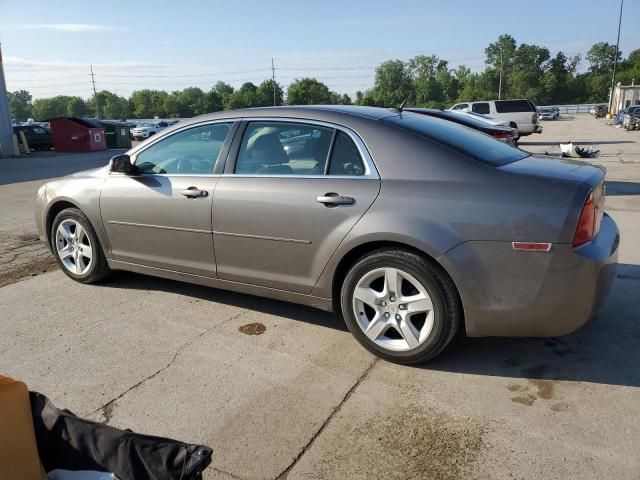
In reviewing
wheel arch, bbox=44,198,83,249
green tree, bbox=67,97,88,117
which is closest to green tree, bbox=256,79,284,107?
green tree, bbox=67,97,88,117

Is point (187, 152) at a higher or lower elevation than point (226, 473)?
higher

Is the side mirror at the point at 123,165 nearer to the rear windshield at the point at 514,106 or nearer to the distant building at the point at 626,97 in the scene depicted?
the rear windshield at the point at 514,106

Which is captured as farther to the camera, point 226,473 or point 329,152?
point 329,152

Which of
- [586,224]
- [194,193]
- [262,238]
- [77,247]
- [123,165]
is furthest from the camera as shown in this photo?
[77,247]

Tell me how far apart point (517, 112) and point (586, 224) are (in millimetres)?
23170

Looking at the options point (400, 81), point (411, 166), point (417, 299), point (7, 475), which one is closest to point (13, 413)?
point (7, 475)

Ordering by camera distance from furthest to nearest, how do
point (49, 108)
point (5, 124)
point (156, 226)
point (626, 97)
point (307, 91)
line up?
point (49, 108) → point (307, 91) → point (626, 97) → point (5, 124) → point (156, 226)

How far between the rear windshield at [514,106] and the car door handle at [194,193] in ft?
75.9

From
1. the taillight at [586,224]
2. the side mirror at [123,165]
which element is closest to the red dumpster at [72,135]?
the side mirror at [123,165]

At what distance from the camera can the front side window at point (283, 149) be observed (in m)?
3.64

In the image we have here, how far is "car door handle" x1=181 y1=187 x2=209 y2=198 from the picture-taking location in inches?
157

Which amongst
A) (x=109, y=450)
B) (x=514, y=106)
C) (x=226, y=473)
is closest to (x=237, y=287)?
(x=226, y=473)

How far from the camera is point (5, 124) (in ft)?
77.6

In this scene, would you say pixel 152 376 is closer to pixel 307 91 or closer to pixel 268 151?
pixel 268 151
